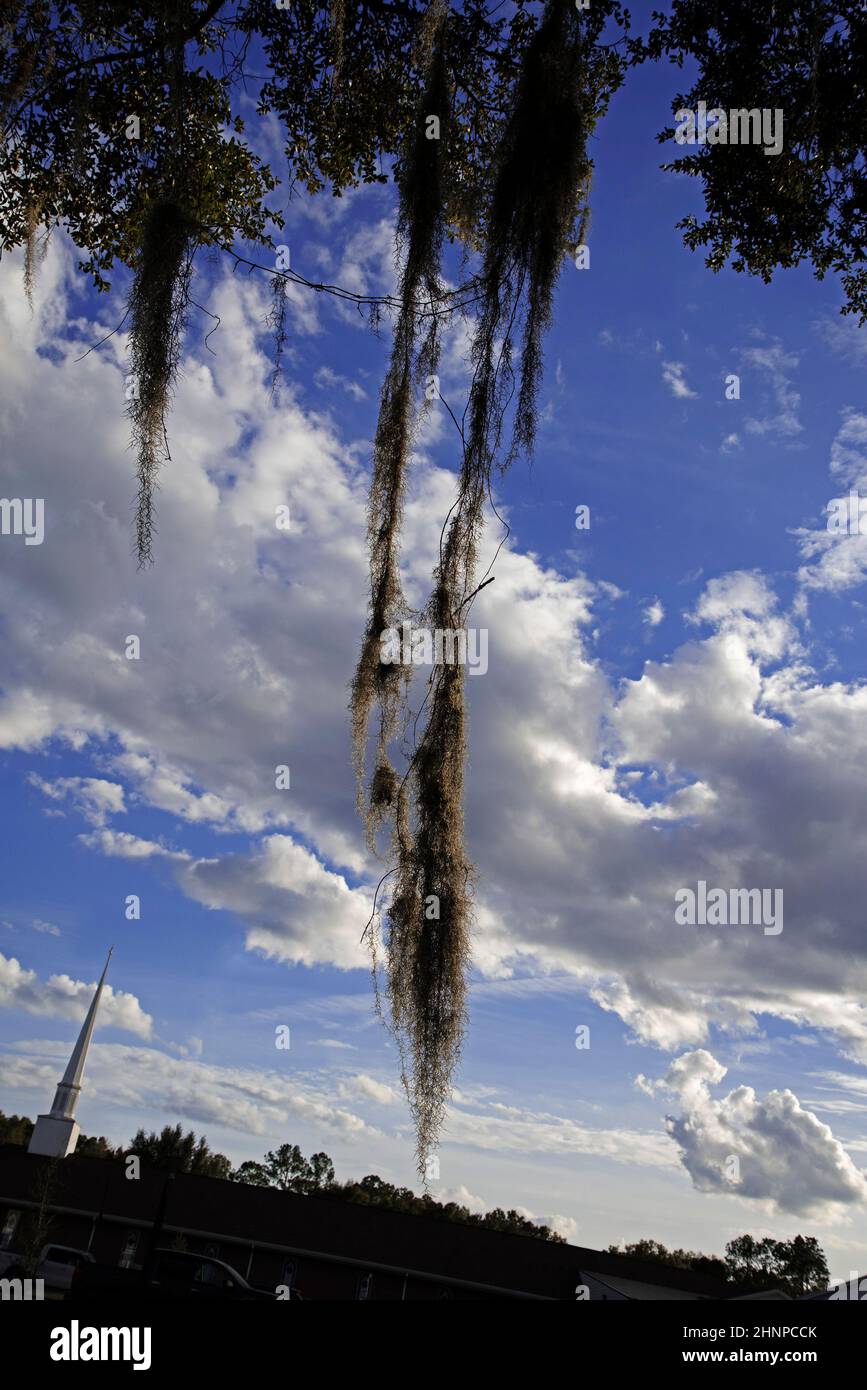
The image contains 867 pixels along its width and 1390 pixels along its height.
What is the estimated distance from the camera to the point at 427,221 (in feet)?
11.3

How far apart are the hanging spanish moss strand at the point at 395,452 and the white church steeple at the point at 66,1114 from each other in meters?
25.7

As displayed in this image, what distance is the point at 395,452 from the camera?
3.36 metres

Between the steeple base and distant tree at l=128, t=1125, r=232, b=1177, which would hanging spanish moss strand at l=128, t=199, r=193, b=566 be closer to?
the steeple base

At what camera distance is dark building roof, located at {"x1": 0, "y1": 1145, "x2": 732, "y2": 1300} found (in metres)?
23.3

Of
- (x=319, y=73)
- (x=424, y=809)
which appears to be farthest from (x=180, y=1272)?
(x=319, y=73)

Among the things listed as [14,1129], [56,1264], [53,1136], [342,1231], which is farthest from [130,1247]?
[14,1129]

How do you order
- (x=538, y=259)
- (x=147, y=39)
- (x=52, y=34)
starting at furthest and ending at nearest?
(x=147, y=39)
(x=52, y=34)
(x=538, y=259)

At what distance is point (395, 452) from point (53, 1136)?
1168 inches

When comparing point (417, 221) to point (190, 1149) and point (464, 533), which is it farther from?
point (190, 1149)

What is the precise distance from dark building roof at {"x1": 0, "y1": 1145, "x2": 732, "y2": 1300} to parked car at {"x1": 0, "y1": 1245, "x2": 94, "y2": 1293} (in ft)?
16.0

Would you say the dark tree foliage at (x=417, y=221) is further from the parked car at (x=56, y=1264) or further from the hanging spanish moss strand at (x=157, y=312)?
the parked car at (x=56, y=1264)

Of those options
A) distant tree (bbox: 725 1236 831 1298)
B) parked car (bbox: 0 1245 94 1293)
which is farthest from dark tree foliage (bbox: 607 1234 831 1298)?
parked car (bbox: 0 1245 94 1293)
